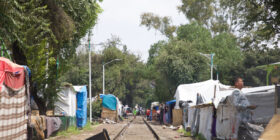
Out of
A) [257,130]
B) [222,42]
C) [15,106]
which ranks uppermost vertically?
[222,42]

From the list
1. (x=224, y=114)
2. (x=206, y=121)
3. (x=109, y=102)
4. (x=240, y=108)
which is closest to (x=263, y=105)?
(x=224, y=114)

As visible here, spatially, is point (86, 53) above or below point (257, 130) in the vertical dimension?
above

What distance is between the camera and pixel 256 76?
4578cm

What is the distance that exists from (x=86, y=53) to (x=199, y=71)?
27276 millimetres

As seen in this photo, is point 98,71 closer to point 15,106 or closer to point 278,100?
point 15,106

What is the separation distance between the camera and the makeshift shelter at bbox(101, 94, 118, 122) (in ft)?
115

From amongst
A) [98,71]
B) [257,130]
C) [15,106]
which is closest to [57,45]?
[15,106]

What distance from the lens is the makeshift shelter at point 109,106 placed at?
3491cm

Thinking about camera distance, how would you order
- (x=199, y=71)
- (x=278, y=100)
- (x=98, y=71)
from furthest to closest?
(x=98, y=71), (x=199, y=71), (x=278, y=100)

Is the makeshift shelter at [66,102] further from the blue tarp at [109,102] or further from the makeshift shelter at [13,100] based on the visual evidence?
the blue tarp at [109,102]

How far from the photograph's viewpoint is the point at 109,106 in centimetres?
3503

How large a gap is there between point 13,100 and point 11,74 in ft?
2.72

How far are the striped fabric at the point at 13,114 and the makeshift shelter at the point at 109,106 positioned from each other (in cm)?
2368

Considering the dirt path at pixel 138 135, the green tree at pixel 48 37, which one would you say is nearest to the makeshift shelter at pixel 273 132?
the green tree at pixel 48 37
